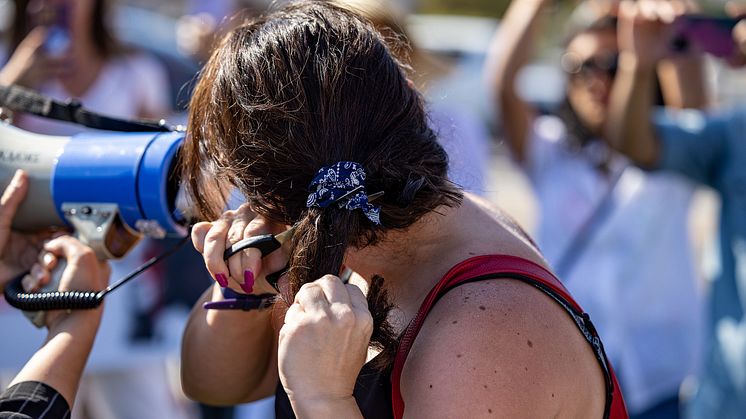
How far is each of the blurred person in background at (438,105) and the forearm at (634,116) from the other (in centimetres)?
50

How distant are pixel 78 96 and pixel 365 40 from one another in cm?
238

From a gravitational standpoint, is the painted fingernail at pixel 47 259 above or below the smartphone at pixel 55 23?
above

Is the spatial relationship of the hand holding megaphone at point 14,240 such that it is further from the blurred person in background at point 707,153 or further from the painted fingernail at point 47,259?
the blurred person in background at point 707,153

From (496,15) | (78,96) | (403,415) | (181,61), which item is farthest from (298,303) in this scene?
(496,15)

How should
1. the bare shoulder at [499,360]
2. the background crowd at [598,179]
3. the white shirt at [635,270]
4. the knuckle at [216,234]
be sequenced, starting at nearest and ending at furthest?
the bare shoulder at [499,360], the knuckle at [216,234], the background crowd at [598,179], the white shirt at [635,270]

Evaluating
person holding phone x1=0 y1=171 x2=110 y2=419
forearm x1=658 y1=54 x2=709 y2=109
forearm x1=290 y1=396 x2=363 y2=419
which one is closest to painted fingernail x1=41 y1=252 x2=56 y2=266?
person holding phone x1=0 y1=171 x2=110 y2=419

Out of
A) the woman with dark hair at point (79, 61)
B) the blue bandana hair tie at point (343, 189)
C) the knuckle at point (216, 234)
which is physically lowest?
the woman with dark hair at point (79, 61)

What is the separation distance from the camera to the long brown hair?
4.79ft

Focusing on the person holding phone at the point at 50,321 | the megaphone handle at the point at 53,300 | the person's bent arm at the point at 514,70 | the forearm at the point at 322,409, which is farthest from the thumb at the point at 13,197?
the person's bent arm at the point at 514,70

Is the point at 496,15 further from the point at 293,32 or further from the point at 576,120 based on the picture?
the point at 293,32

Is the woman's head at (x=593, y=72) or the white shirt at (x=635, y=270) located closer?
the white shirt at (x=635, y=270)

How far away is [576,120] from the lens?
3438mm

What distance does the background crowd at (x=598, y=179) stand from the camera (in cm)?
297

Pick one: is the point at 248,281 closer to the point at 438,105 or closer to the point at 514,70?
the point at 438,105
